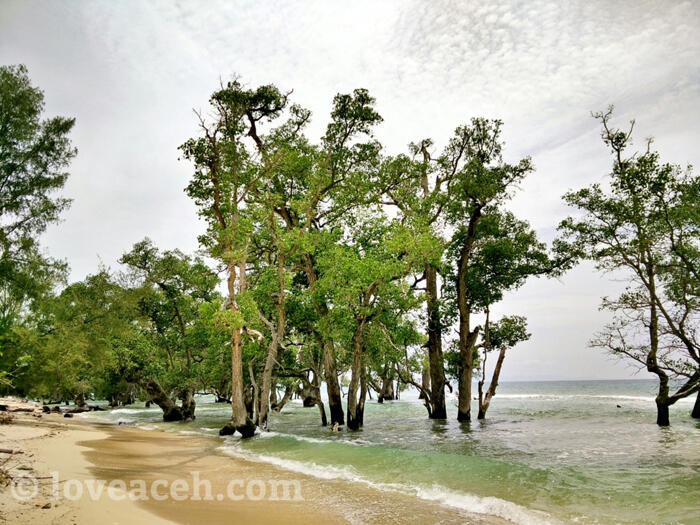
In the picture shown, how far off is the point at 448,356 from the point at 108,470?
19640 millimetres

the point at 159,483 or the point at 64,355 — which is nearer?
the point at 159,483

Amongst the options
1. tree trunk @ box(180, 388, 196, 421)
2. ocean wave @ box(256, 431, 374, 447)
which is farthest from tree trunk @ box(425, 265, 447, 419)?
tree trunk @ box(180, 388, 196, 421)

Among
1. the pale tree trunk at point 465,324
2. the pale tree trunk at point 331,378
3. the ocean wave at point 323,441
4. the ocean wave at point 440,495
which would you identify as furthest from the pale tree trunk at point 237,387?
the pale tree trunk at point 465,324

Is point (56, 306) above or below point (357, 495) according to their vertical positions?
above

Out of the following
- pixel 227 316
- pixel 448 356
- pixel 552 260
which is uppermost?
pixel 552 260

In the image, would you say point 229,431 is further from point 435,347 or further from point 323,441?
point 435,347

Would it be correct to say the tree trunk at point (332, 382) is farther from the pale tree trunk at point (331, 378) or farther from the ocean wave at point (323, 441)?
the ocean wave at point (323, 441)

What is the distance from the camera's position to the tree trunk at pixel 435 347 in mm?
25344

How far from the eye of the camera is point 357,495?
28.8 feet

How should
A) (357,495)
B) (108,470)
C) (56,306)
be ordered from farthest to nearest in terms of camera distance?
(56,306) < (108,470) < (357,495)

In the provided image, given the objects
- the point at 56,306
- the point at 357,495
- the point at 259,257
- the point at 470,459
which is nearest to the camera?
the point at 357,495

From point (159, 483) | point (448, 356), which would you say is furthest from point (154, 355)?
point (159, 483)

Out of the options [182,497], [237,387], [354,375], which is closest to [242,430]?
[237,387]

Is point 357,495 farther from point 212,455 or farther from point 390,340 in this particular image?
point 390,340
